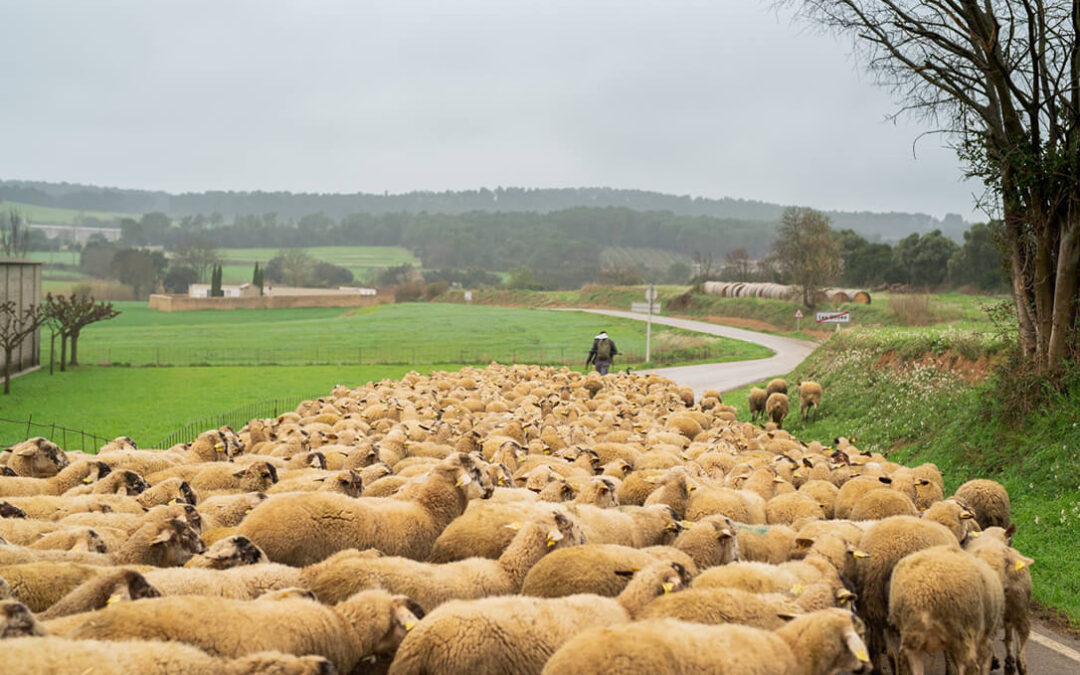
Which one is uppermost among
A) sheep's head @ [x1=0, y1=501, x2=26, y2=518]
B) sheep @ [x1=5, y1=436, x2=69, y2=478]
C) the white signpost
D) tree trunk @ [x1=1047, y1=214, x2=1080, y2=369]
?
tree trunk @ [x1=1047, y1=214, x2=1080, y2=369]

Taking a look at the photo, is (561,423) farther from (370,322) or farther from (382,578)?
(370,322)

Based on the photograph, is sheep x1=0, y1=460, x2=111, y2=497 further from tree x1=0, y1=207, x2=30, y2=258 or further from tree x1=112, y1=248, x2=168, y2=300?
tree x1=112, y1=248, x2=168, y2=300

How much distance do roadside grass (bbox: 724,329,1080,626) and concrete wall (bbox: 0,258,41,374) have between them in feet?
104

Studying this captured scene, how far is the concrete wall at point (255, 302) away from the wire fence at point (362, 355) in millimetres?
35861

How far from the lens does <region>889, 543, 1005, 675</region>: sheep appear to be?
6.45 metres

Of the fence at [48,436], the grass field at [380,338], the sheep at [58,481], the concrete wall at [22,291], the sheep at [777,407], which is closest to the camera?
the sheep at [58,481]

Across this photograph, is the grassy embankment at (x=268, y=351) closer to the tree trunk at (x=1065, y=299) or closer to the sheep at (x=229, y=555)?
the sheep at (x=229, y=555)

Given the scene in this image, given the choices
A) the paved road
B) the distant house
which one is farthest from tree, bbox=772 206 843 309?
the distant house

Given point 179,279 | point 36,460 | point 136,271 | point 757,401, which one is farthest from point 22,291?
point 179,279

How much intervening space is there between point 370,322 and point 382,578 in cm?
7613

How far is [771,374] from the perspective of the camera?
115ft

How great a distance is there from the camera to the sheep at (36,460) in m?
11.4

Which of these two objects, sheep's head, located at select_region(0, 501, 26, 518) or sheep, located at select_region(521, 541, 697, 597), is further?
sheep's head, located at select_region(0, 501, 26, 518)

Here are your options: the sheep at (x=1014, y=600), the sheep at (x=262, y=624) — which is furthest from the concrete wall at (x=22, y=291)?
the sheep at (x=1014, y=600)
